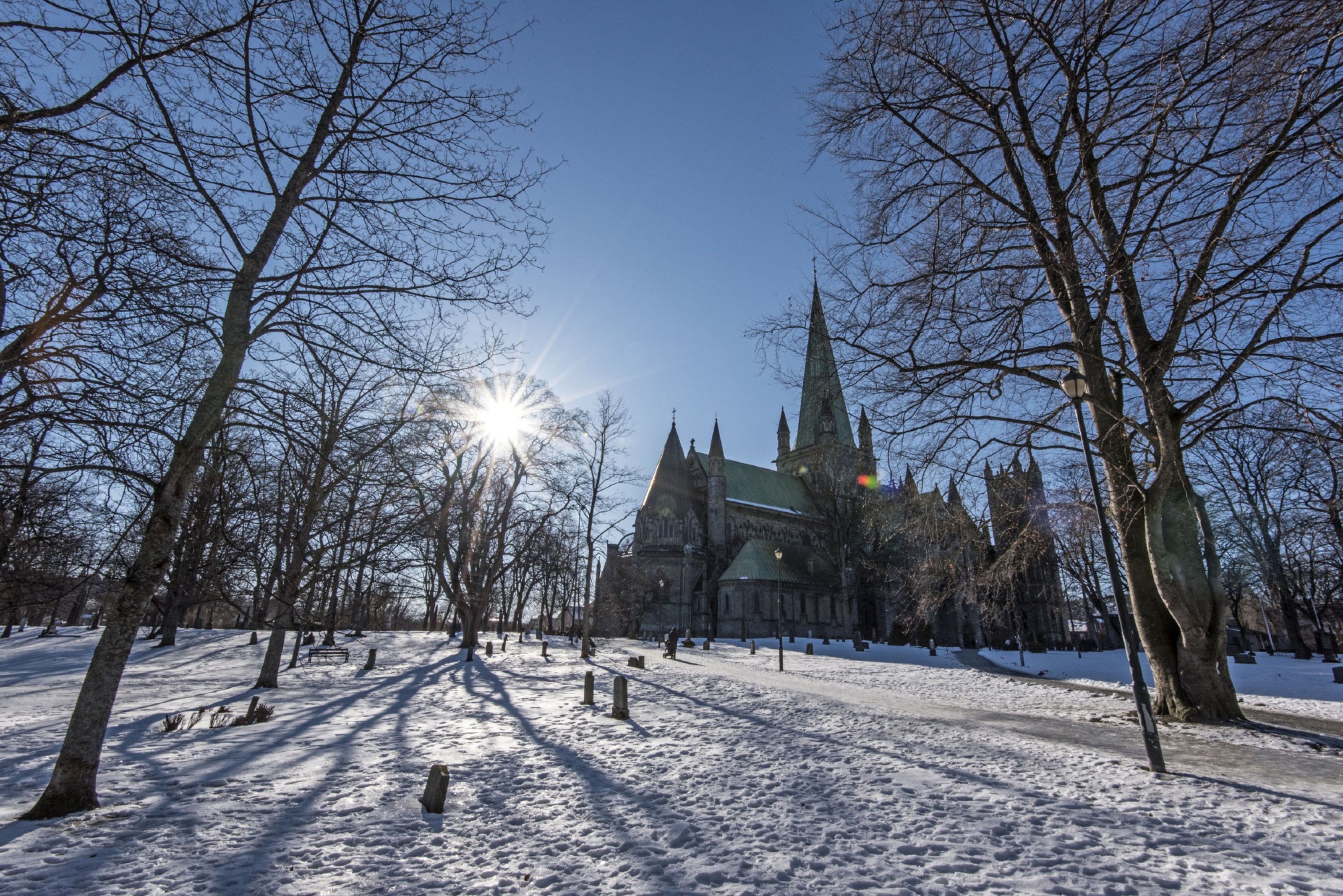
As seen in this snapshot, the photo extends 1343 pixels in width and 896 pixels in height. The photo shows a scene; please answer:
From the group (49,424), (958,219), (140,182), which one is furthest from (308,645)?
(958,219)

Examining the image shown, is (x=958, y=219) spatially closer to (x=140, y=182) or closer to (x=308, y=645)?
(x=140, y=182)

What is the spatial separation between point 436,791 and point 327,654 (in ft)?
57.2

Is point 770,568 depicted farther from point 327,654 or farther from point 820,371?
point 820,371

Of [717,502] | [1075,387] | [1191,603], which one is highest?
[717,502]

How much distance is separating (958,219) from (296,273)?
870 cm

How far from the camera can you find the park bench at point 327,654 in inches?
764

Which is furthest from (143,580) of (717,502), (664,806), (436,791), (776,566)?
(717,502)

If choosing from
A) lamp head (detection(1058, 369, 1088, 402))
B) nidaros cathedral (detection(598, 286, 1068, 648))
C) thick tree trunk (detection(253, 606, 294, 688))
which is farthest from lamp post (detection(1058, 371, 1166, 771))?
nidaros cathedral (detection(598, 286, 1068, 648))

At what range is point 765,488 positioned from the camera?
57.4m

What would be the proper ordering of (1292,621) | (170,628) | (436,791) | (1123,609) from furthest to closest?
(1292,621), (170,628), (1123,609), (436,791)

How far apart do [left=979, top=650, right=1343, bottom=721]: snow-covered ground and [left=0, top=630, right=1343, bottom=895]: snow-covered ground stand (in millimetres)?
3414

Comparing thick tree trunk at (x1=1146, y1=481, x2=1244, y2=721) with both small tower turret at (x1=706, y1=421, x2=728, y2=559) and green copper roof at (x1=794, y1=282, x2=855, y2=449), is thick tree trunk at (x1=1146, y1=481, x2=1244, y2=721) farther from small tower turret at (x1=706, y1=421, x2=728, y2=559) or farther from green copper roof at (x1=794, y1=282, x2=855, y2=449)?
small tower turret at (x1=706, y1=421, x2=728, y2=559)

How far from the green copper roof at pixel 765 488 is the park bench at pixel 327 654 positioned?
35228 mm

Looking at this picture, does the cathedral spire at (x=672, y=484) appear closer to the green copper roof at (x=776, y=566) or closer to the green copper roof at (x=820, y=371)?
the green copper roof at (x=776, y=566)
